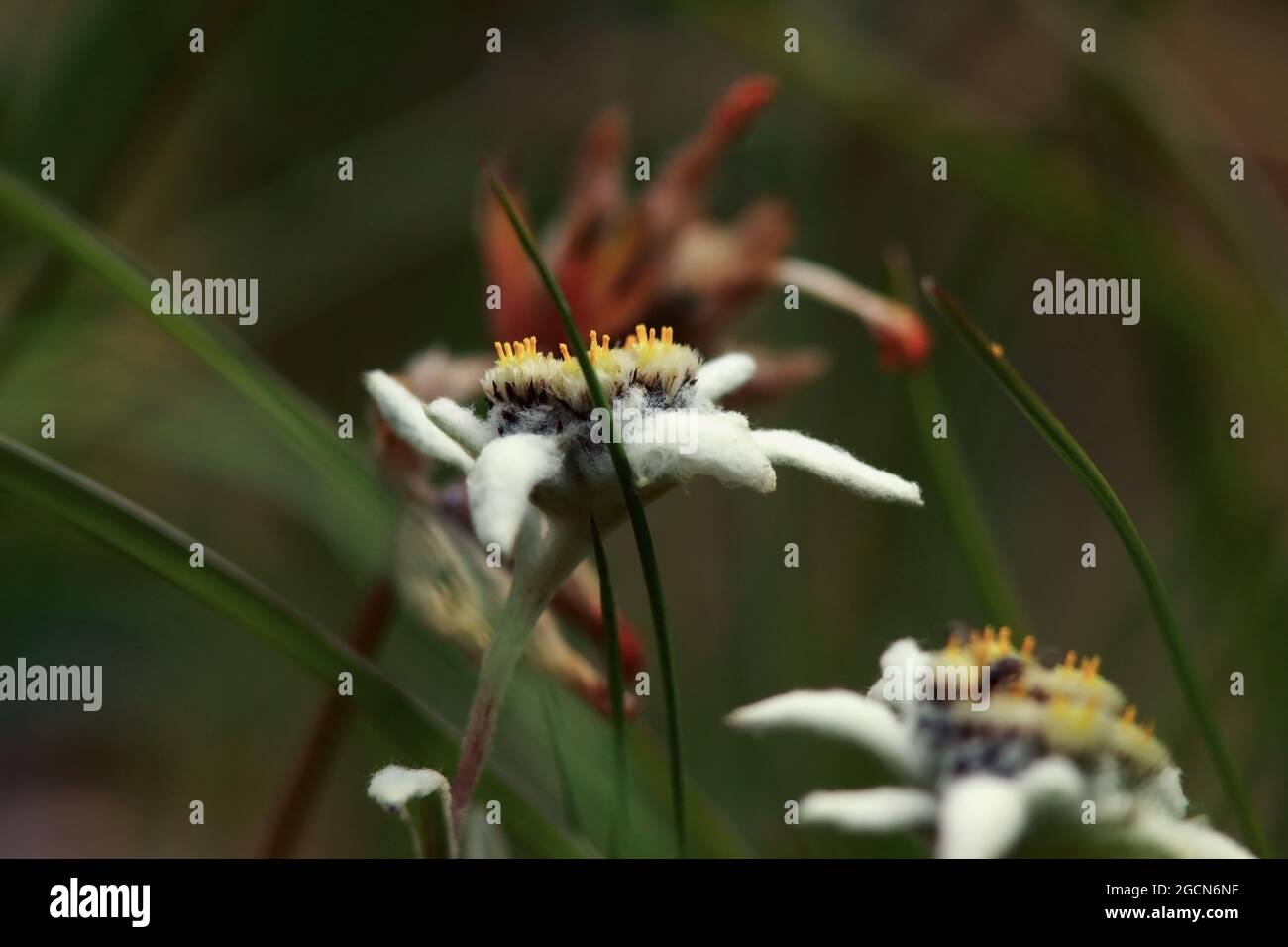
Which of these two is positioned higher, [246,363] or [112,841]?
[246,363]

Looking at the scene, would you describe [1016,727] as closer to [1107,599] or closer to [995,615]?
[995,615]

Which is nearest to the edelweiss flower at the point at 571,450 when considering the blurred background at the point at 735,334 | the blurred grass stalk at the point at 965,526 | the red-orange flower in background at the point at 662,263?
the blurred background at the point at 735,334

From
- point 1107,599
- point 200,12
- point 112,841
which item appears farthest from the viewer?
point 1107,599

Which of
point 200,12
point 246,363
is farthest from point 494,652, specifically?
point 200,12

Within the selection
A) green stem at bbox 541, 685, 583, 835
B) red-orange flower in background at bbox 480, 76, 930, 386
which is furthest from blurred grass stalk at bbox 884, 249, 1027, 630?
green stem at bbox 541, 685, 583, 835

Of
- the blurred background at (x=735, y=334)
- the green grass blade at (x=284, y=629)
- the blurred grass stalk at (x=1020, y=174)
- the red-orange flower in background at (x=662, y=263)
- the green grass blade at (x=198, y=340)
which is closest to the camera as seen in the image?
the green grass blade at (x=284, y=629)

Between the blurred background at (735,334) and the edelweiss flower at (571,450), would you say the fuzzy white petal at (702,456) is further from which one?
the blurred background at (735,334)

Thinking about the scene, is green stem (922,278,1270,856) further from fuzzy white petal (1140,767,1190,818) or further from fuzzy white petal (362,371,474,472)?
fuzzy white petal (362,371,474,472)
